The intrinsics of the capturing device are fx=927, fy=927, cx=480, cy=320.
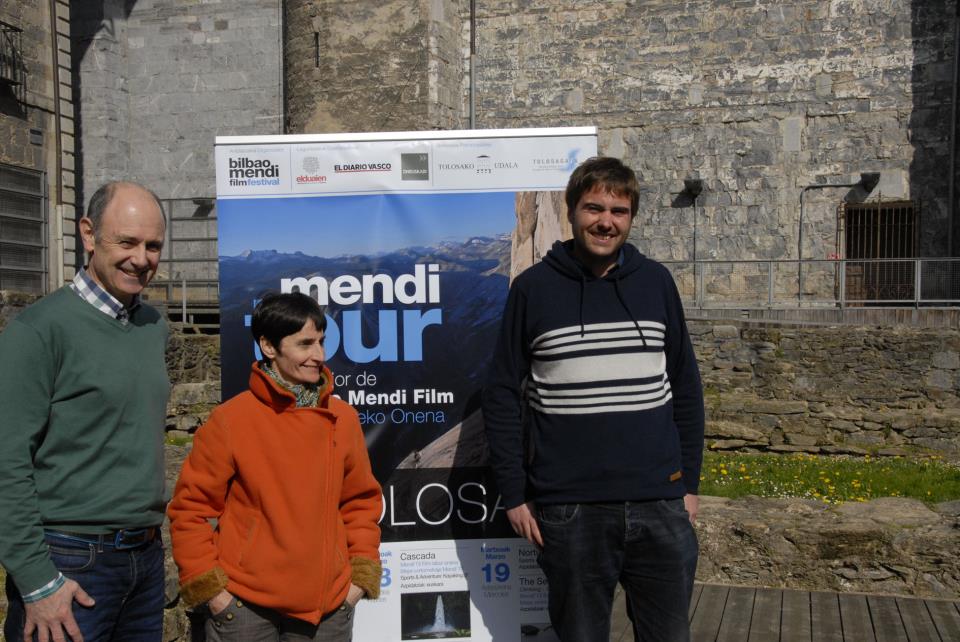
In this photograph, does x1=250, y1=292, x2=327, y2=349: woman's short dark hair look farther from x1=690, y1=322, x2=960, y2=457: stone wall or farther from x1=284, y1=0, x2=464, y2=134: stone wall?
x1=284, y1=0, x2=464, y2=134: stone wall

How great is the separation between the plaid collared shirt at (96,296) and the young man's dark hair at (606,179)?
4.43 ft

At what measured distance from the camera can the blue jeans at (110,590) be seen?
2230 millimetres

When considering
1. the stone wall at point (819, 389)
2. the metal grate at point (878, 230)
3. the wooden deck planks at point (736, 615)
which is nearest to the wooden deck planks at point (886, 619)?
the wooden deck planks at point (736, 615)

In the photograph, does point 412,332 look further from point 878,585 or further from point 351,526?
point 878,585

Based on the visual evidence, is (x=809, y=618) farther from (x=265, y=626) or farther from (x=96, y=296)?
(x=96, y=296)

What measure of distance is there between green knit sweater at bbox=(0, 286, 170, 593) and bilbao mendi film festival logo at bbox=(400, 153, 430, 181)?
1.33 m

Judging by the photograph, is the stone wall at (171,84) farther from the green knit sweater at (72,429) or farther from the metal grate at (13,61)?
the green knit sweater at (72,429)

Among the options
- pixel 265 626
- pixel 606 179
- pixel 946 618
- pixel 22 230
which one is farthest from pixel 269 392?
pixel 22 230

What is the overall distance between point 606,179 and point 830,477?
19.3 ft

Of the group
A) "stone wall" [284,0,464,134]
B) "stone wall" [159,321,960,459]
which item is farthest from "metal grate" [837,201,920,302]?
"stone wall" [284,0,464,134]

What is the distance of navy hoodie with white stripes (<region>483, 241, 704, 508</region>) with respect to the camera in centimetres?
273

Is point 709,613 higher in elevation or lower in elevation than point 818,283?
lower

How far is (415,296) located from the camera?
3523 millimetres

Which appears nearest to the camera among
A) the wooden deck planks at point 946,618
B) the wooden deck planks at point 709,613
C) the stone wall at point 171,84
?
the wooden deck planks at point 946,618
